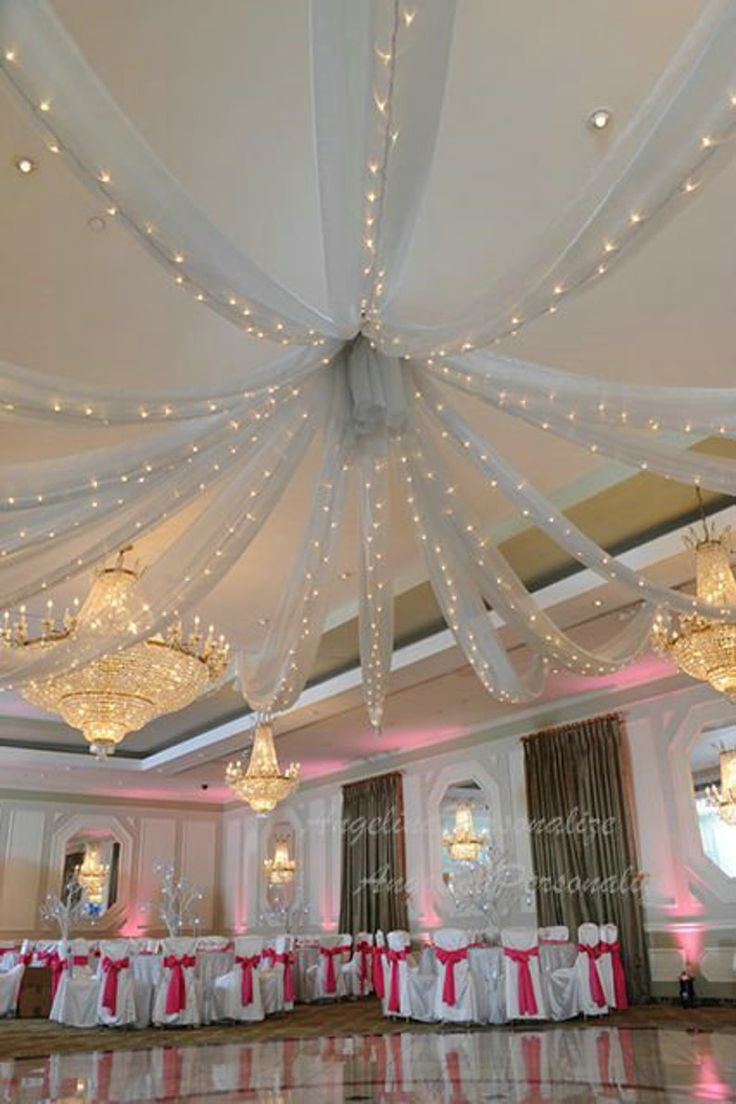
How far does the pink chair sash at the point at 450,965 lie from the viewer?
8.17 metres

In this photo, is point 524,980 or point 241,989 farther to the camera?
point 241,989

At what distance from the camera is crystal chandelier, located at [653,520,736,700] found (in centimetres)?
526

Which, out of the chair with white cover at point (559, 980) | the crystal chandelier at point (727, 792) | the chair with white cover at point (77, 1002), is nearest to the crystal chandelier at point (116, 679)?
the chair with white cover at point (77, 1002)

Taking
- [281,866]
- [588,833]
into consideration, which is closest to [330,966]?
[281,866]

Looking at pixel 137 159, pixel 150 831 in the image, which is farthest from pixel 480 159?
pixel 150 831

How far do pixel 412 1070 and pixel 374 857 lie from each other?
7.65 metres

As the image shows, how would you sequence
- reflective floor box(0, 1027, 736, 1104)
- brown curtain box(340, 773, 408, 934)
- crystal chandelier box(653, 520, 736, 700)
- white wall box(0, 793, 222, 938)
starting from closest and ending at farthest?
reflective floor box(0, 1027, 736, 1104), crystal chandelier box(653, 520, 736, 700), brown curtain box(340, 773, 408, 934), white wall box(0, 793, 222, 938)

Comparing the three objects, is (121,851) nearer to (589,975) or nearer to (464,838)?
(464,838)

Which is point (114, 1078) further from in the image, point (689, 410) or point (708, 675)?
point (689, 410)

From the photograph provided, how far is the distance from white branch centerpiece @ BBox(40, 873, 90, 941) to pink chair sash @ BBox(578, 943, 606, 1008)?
8.75 m

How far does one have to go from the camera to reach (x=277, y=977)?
10.1m

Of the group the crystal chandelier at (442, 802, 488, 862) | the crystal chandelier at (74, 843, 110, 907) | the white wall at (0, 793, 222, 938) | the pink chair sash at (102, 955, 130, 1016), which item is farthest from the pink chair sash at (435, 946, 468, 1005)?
the crystal chandelier at (74, 843, 110, 907)

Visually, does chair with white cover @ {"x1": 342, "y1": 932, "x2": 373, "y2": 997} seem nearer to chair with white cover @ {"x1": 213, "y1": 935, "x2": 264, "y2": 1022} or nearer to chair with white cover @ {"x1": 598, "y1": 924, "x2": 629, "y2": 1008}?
chair with white cover @ {"x1": 213, "y1": 935, "x2": 264, "y2": 1022}

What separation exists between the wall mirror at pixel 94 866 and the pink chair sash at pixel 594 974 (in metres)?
9.88
